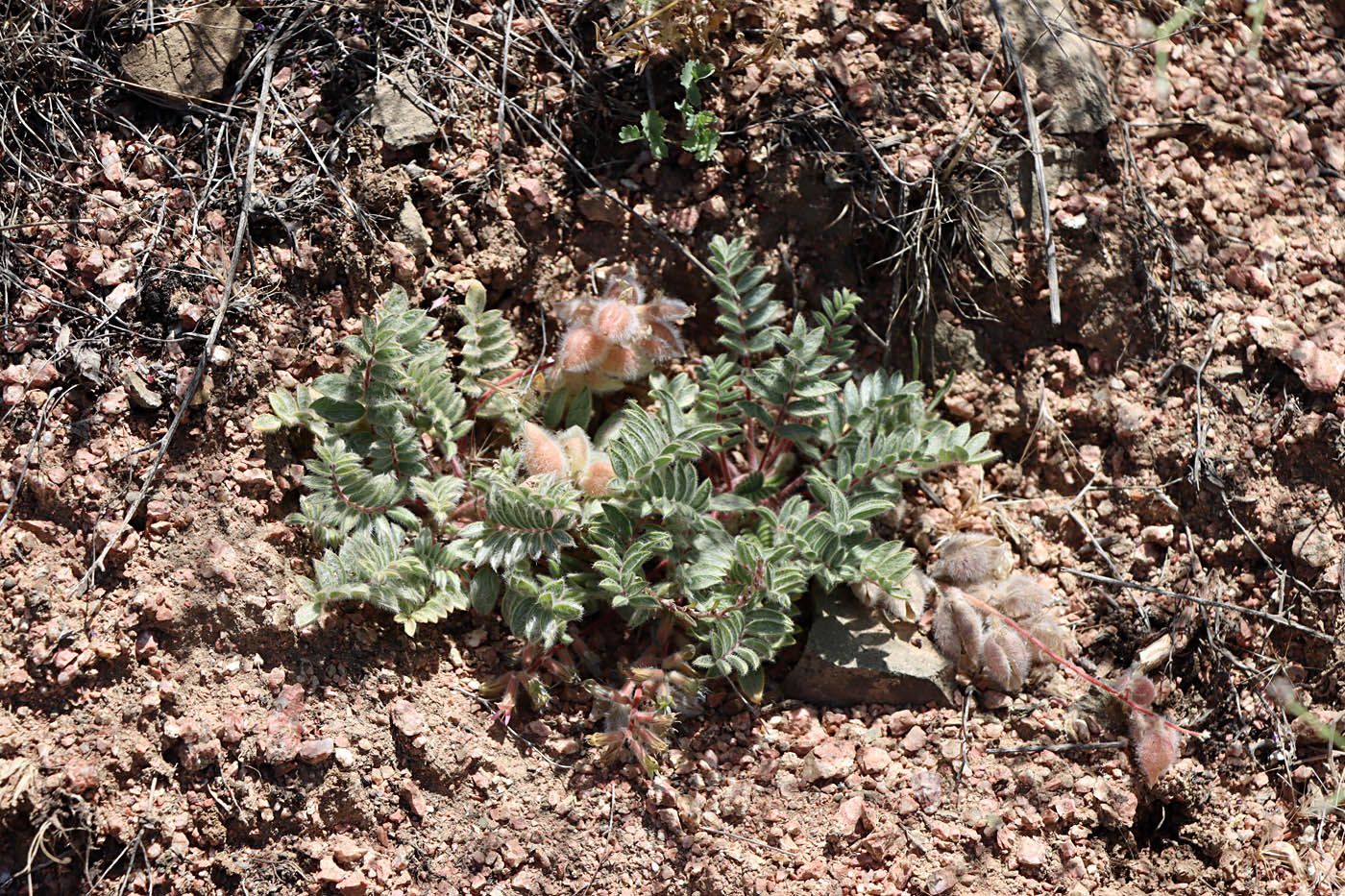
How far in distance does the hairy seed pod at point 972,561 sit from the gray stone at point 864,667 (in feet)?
0.72

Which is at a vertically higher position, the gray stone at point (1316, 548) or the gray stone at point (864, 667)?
the gray stone at point (1316, 548)

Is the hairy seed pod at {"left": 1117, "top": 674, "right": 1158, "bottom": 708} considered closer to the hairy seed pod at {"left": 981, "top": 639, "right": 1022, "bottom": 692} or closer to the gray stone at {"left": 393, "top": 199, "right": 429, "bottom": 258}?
the hairy seed pod at {"left": 981, "top": 639, "right": 1022, "bottom": 692}

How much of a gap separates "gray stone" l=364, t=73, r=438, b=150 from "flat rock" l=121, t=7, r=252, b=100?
39 centimetres

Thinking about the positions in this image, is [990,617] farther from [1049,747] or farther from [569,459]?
[569,459]

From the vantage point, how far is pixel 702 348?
324 centimetres

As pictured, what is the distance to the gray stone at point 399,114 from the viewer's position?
2.98 m

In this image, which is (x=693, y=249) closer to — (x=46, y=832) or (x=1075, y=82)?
(x=1075, y=82)

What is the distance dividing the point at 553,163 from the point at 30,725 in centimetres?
194

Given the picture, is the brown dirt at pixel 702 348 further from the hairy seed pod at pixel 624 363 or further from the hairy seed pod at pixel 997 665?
the hairy seed pod at pixel 624 363

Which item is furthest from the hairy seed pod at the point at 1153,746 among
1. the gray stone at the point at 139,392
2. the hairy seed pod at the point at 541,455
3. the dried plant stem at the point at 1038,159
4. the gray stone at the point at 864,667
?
the gray stone at the point at 139,392

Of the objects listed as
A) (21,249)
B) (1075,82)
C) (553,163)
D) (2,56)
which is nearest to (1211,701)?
(1075,82)

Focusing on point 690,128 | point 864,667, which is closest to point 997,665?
point 864,667

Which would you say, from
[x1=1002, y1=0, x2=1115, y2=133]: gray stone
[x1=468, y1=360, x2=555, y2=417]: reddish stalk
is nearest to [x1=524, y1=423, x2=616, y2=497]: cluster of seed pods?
[x1=468, y1=360, x2=555, y2=417]: reddish stalk

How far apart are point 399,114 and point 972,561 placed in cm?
204
